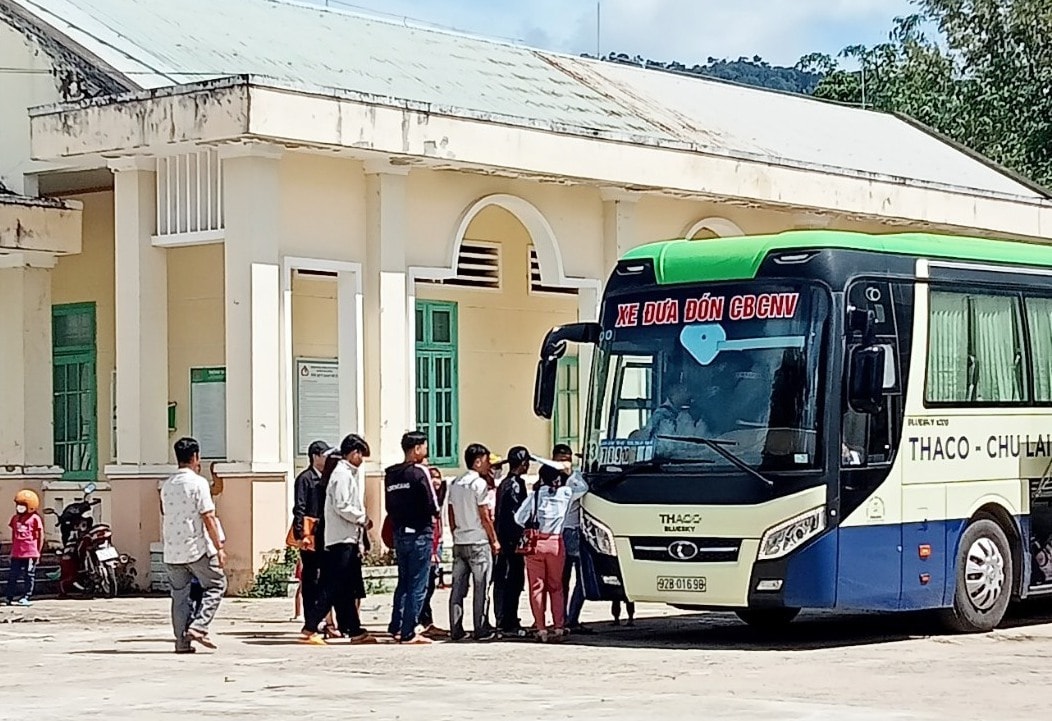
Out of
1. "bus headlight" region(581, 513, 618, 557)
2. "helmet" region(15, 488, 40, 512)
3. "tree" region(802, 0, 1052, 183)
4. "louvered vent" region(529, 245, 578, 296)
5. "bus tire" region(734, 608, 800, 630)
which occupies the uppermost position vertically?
"tree" region(802, 0, 1052, 183)

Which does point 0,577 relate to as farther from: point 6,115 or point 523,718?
point 523,718

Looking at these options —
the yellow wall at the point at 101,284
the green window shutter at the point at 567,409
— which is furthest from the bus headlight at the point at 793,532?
the green window shutter at the point at 567,409

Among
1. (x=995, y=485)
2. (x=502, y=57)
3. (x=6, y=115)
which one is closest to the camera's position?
(x=995, y=485)

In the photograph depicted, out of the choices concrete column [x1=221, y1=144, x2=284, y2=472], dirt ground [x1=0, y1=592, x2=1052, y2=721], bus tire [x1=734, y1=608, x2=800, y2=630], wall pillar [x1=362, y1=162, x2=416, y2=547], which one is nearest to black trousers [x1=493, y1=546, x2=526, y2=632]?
dirt ground [x1=0, y1=592, x2=1052, y2=721]

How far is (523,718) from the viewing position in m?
11.1

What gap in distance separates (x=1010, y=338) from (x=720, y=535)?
3366mm

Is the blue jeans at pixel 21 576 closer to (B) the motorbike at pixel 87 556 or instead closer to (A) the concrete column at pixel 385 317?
(B) the motorbike at pixel 87 556

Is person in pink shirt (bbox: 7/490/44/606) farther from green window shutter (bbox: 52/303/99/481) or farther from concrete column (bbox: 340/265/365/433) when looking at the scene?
green window shutter (bbox: 52/303/99/481)

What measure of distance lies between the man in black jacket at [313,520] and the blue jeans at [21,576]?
16.1 ft

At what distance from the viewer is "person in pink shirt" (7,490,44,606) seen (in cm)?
1964

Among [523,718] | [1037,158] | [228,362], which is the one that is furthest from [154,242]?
[1037,158]

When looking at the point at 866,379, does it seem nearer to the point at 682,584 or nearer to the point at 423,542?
the point at 682,584

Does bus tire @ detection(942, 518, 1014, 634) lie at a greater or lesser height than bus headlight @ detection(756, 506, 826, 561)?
lesser

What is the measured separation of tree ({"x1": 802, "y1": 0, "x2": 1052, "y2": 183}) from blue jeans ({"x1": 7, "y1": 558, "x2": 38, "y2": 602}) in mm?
31413
